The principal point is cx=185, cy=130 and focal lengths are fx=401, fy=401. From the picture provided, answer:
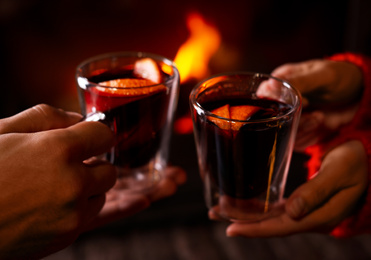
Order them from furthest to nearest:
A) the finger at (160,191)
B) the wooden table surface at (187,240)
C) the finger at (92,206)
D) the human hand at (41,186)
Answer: the wooden table surface at (187,240) < the finger at (160,191) < the finger at (92,206) < the human hand at (41,186)

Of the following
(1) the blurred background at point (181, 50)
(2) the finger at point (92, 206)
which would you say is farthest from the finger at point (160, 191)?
(1) the blurred background at point (181, 50)

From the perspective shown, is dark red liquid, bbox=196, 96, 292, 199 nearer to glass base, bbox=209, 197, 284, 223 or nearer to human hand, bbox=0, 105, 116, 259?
glass base, bbox=209, 197, 284, 223

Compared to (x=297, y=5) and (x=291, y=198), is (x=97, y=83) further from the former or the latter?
(x=297, y=5)

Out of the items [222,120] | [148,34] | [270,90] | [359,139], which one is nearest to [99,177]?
[222,120]

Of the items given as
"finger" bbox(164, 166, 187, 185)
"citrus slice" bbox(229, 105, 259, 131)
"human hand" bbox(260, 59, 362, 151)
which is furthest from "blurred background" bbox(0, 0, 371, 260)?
"citrus slice" bbox(229, 105, 259, 131)

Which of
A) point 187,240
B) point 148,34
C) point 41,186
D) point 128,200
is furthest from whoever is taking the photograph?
point 187,240

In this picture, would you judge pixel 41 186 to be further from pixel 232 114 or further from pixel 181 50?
pixel 181 50

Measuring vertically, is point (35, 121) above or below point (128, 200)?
above

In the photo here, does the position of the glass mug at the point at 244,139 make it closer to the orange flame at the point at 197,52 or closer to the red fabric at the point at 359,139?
the red fabric at the point at 359,139
